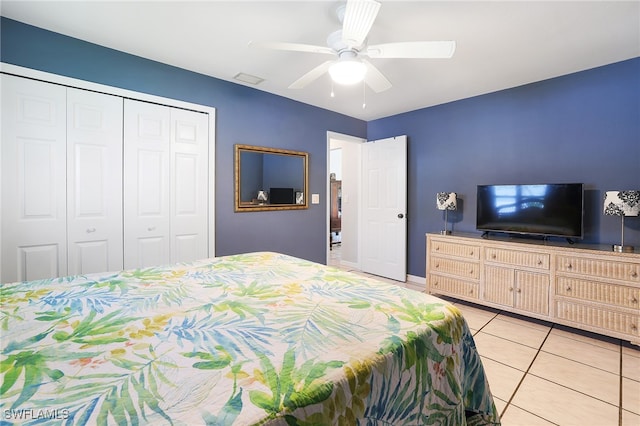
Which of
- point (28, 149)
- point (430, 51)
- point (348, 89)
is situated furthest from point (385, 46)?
point (28, 149)

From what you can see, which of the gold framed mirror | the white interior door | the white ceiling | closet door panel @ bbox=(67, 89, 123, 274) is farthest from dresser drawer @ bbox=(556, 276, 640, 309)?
closet door panel @ bbox=(67, 89, 123, 274)

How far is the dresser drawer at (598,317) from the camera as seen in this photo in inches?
90.9

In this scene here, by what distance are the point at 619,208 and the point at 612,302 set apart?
771 millimetres

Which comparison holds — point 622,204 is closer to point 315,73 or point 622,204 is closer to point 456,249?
point 456,249

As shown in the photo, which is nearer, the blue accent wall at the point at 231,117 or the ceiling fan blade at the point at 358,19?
the ceiling fan blade at the point at 358,19

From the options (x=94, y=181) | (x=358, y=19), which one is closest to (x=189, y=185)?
(x=94, y=181)

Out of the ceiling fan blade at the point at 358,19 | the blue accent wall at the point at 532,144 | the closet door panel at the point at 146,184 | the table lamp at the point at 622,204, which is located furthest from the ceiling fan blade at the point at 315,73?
the table lamp at the point at 622,204

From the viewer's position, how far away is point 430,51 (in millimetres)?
1746

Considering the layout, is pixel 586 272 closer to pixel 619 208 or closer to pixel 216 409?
pixel 619 208

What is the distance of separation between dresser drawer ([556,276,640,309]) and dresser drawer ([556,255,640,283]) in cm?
7

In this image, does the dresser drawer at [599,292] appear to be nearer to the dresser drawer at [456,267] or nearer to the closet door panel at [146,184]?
the dresser drawer at [456,267]

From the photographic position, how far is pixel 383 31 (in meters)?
2.18

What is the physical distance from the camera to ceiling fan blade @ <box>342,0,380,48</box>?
1.49 m

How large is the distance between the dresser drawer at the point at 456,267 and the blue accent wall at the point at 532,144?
0.56 m
